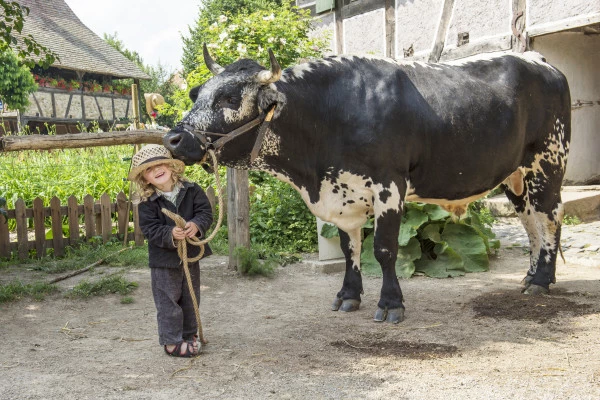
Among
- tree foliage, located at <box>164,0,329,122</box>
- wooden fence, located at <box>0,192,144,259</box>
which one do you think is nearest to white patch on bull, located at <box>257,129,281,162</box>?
wooden fence, located at <box>0,192,144,259</box>

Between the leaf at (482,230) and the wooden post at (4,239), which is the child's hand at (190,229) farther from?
the wooden post at (4,239)

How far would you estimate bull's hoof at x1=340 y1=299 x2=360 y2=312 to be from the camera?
16.3ft

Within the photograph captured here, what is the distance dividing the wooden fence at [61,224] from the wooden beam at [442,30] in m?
5.40

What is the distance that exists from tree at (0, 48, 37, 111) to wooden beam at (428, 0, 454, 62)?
14.4 meters

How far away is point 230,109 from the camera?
4.27 m

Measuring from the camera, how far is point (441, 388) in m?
3.21

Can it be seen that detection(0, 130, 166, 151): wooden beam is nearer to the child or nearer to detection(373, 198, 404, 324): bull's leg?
the child

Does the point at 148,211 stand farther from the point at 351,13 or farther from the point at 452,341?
the point at 351,13

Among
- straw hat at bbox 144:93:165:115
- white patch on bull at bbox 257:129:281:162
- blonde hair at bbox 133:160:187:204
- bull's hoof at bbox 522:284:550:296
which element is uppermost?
straw hat at bbox 144:93:165:115

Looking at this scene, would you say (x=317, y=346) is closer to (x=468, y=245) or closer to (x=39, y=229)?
(x=468, y=245)

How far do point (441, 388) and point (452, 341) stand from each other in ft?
2.99

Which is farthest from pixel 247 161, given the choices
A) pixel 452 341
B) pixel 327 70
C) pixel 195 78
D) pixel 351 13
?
pixel 351 13

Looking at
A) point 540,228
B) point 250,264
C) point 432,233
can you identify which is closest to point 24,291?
point 250,264

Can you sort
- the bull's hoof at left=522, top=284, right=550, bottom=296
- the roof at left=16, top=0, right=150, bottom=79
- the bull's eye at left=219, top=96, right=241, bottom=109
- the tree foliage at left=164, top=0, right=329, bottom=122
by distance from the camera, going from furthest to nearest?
the roof at left=16, top=0, right=150, bottom=79 < the tree foliage at left=164, top=0, right=329, bottom=122 < the bull's hoof at left=522, top=284, right=550, bottom=296 < the bull's eye at left=219, top=96, right=241, bottom=109
